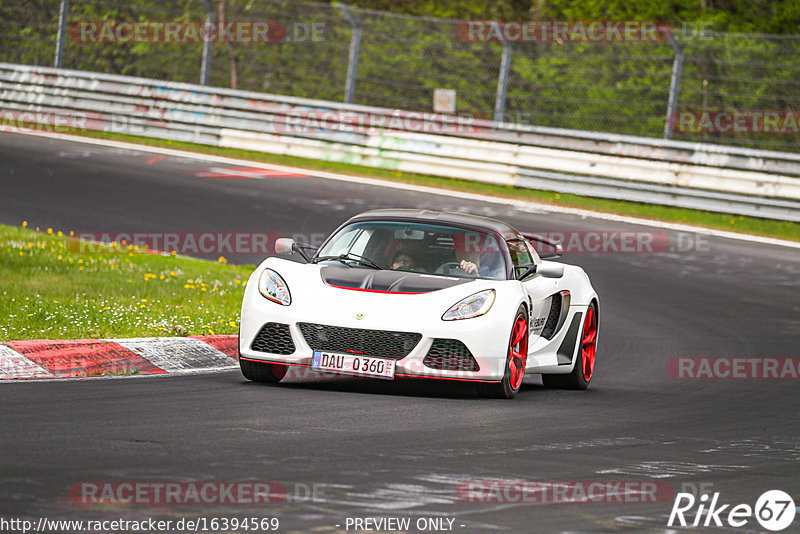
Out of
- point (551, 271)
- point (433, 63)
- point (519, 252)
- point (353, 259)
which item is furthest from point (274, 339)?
point (433, 63)

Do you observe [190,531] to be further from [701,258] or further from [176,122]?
[176,122]

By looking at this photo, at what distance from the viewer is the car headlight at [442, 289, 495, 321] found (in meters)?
8.41

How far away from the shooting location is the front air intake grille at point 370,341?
8.26 metres

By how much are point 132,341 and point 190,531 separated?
4.80 metres

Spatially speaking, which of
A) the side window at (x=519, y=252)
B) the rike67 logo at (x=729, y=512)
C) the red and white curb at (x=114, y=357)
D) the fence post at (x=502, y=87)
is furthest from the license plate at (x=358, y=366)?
the fence post at (x=502, y=87)

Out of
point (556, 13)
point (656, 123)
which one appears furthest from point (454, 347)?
point (556, 13)

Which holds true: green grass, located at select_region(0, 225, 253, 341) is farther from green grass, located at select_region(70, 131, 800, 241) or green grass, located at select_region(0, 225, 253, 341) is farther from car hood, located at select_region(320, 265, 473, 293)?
green grass, located at select_region(70, 131, 800, 241)

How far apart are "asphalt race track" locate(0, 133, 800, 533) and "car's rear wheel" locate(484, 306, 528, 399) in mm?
145

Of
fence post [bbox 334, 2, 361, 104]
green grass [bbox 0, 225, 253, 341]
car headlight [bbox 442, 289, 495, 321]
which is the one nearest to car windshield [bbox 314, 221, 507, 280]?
car headlight [bbox 442, 289, 495, 321]

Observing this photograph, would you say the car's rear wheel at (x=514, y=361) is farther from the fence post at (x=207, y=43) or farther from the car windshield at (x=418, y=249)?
the fence post at (x=207, y=43)

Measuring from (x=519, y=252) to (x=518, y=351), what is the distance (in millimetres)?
1329

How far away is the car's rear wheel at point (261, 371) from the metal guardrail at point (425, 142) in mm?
12529

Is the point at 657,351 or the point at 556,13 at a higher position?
the point at 556,13

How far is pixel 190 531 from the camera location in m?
4.76
